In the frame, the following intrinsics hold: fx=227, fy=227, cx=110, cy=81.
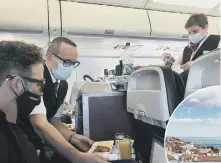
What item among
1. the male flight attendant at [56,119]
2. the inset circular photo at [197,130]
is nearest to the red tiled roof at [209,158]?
the inset circular photo at [197,130]

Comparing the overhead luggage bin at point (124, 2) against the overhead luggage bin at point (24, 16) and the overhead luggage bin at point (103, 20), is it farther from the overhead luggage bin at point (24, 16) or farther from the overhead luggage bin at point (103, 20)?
the overhead luggage bin at point (24, 16)

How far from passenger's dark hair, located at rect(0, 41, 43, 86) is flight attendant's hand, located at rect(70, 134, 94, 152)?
0.61m

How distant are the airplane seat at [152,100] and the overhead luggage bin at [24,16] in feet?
6.25

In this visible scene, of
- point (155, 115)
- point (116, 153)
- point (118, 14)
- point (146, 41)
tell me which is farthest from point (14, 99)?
point (146, 41)

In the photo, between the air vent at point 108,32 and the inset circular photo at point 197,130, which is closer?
the inset circular photo at point 197,130

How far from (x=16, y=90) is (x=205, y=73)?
96cm

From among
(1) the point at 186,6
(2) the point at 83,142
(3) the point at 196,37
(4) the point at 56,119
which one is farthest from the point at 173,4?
(2) the point at 83,142

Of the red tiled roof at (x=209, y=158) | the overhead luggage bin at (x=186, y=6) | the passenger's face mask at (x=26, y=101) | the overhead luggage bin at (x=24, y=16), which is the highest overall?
the overhead luggage bin at (x=186, y=6)

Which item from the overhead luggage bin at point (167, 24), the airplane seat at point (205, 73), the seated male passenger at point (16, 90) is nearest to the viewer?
the airplane seat at point (205, 73)

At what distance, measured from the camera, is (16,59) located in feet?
4.04

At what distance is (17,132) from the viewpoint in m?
1.25

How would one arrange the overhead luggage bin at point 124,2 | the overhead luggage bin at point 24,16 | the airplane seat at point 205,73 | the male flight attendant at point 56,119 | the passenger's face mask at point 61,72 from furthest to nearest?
the overhead luggage bin at point 124,2 → the overhead luggage bin at point 24,16 → the passenger's face mask at point 61,72 → the male flight attendant at point 56,119 → the airplane seat at point 205,73

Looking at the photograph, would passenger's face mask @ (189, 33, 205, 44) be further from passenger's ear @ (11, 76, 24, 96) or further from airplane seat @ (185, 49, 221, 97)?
passenger's ear @ (11, 76, 24, 96)

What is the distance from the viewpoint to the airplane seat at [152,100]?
0.94 meters
